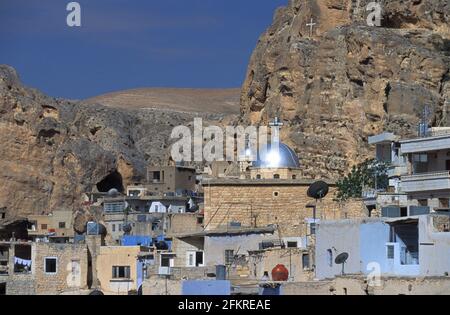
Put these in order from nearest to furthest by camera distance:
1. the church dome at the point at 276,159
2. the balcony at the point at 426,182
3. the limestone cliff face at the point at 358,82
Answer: the balcony at the point at 426,182 → the church dome at the point at 276,159 → the limestone cliff face at the point at 358,82

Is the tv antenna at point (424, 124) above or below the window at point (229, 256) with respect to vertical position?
above

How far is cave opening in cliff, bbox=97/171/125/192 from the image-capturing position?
76.8 metres

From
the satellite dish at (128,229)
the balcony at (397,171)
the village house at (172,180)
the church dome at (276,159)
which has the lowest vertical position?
the satellite dish at (128,229)

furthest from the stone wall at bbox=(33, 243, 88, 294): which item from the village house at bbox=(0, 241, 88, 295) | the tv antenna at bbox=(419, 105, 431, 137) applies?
the tv antenna at bbox=(419, 105, 431, 137)

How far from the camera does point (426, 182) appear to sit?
124 ft

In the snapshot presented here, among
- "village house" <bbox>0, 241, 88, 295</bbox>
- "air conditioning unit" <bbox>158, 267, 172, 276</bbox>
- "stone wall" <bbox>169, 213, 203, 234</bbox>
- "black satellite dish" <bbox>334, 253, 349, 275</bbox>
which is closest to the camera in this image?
"black satellite dish" <bbox>334, 253, 349, 275</bbox>

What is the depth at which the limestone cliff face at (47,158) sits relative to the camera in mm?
71500

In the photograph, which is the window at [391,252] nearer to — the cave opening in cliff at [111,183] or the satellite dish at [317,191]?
the satellite dish at [317,191]

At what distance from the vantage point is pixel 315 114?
65688 mm

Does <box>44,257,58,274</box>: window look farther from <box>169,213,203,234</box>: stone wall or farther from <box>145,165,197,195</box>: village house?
<box>145,165,197,195</box>: village house

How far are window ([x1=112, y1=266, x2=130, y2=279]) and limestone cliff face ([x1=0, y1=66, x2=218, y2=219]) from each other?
2815 centimetres

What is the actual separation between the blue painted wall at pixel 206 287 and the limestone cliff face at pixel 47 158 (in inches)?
1546

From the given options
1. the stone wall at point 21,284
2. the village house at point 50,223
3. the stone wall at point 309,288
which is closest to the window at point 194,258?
the stone wall at point 21,284
